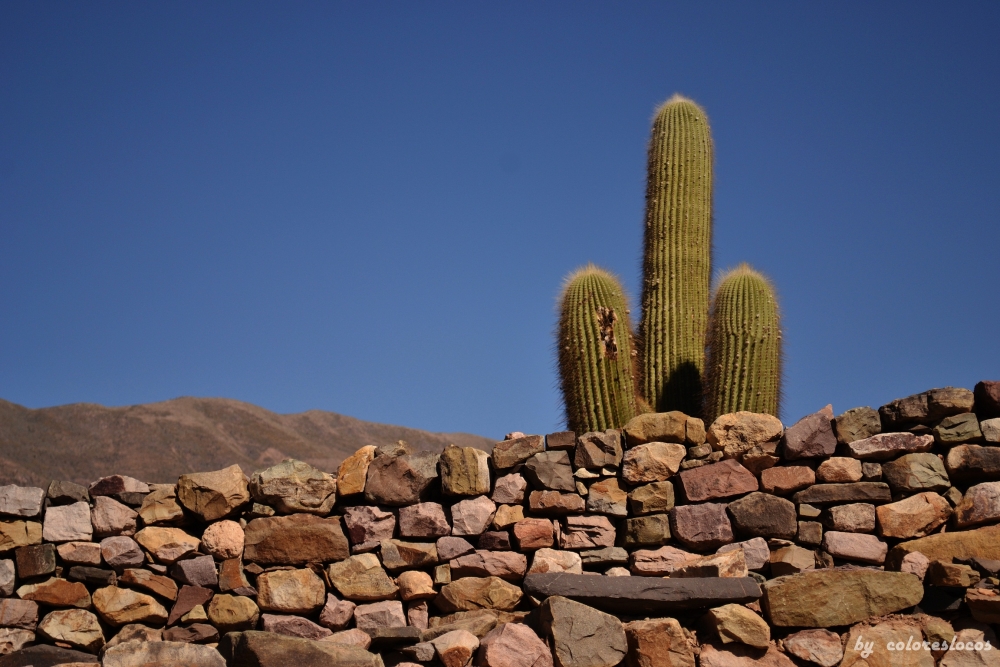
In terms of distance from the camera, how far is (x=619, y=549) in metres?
6.70

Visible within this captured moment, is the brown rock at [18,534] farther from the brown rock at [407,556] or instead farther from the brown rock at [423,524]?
the brown rock at [423,524]

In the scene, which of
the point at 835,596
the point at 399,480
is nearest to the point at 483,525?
the point at 399,480

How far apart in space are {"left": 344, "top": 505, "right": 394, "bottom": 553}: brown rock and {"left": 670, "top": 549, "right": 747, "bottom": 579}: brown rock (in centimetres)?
215

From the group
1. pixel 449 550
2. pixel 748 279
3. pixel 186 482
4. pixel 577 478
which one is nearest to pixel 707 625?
pixel 577 478

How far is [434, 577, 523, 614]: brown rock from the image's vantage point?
661 centimetres

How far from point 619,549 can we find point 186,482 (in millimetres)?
3346

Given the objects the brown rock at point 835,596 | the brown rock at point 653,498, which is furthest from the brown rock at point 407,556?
the brown rock at point 835,596

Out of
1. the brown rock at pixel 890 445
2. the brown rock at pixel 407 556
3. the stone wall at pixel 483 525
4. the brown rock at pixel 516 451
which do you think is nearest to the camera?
the stone wall at pixel 483 525

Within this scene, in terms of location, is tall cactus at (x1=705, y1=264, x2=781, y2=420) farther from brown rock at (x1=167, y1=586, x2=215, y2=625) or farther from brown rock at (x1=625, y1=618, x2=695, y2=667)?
brown rock at (x1=167, y1=586, x2=215, y2=625)

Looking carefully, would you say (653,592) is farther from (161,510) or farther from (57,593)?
(57,593)

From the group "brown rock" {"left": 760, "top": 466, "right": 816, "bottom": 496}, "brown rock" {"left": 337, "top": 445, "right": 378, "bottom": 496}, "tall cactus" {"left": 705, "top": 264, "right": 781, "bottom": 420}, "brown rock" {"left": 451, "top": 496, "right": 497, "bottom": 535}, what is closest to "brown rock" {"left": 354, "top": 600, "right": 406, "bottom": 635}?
"brown rock" {"left": 451, "top": 496, "right": 497, "bottom": 535}

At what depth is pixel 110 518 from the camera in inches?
272

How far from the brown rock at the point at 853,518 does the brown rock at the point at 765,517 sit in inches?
10.9

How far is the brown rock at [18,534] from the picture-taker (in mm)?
6820
